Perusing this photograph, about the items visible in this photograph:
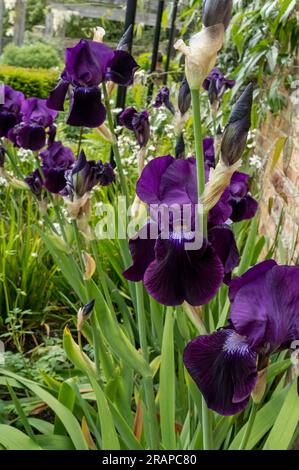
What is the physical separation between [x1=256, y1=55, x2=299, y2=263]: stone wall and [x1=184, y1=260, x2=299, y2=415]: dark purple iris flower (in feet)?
3.31

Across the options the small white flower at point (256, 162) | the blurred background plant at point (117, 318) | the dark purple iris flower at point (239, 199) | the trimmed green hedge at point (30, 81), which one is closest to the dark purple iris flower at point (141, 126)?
the dark purple iris flower at point (239, 199)

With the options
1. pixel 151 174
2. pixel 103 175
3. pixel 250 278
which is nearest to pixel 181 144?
pixel 103 175

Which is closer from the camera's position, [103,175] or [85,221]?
[85,221]

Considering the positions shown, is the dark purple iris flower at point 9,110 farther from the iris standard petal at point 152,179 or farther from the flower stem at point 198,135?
the flower stem at point 198,135

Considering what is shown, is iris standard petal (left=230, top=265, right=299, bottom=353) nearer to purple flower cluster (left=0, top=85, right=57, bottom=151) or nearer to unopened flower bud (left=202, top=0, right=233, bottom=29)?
unopened flower bud (left=202, top=0, right=233, bottom=29)

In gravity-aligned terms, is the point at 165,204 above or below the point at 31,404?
above

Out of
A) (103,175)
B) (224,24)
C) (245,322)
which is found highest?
(224,24)

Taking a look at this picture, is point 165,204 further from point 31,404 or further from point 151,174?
point 31,404

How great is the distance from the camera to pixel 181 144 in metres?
1.07

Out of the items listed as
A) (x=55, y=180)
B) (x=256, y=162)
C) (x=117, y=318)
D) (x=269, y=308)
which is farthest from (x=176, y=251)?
(x=256, y=162)

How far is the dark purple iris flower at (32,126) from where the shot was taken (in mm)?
1413

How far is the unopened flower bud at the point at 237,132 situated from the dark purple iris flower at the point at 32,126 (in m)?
0.92
